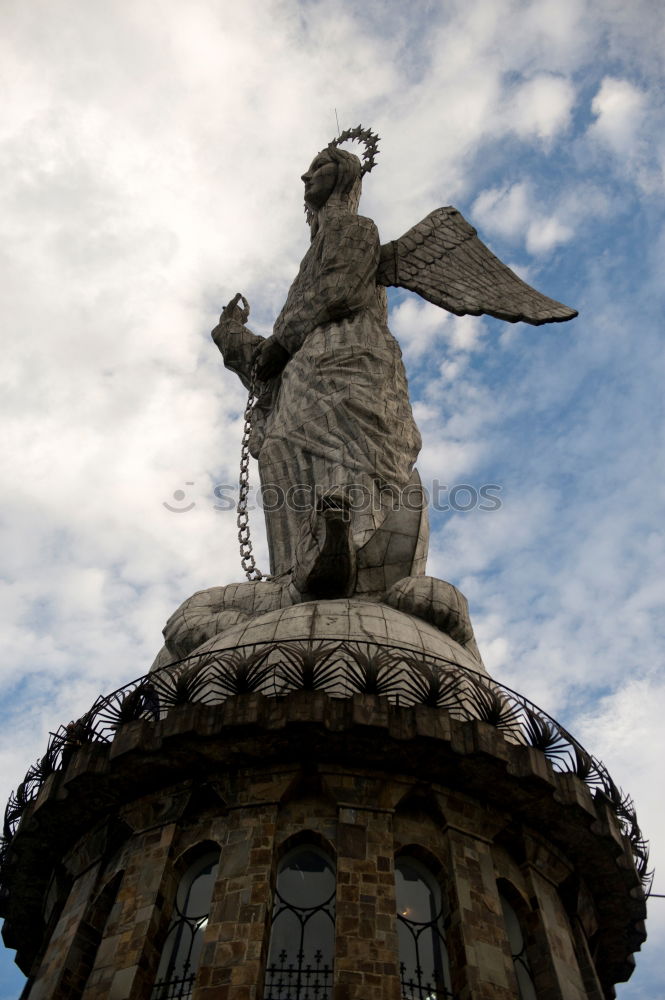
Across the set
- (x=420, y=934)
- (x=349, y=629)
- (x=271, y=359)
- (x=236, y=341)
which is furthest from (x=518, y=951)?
(x=236, y=341)

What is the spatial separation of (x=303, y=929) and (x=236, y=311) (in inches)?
716

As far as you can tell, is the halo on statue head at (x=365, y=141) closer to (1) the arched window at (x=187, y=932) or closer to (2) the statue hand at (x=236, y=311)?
(2) the statue hand at (x=236, y=311)

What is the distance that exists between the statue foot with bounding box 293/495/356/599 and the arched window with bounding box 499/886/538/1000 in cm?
603

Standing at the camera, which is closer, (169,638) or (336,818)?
(336,818)

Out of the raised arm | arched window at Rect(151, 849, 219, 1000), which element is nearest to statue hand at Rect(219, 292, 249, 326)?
the raised arm

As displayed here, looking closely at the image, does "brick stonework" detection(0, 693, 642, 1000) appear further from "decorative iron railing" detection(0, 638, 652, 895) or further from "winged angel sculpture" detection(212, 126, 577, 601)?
"winged angel sculpture" detection(212, 126, 577, 601)

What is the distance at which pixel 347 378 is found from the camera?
886 inches

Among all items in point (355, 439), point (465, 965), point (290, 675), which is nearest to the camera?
point (465, 965)

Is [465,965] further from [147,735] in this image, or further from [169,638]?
[169,638]

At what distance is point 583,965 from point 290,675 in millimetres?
5818

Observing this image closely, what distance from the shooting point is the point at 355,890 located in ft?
40.7

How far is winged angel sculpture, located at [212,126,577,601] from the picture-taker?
59.7ft

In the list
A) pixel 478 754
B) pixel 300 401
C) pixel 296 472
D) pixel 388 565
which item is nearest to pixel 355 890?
pixel 478 754

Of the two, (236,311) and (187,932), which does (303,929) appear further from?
(236,311)
